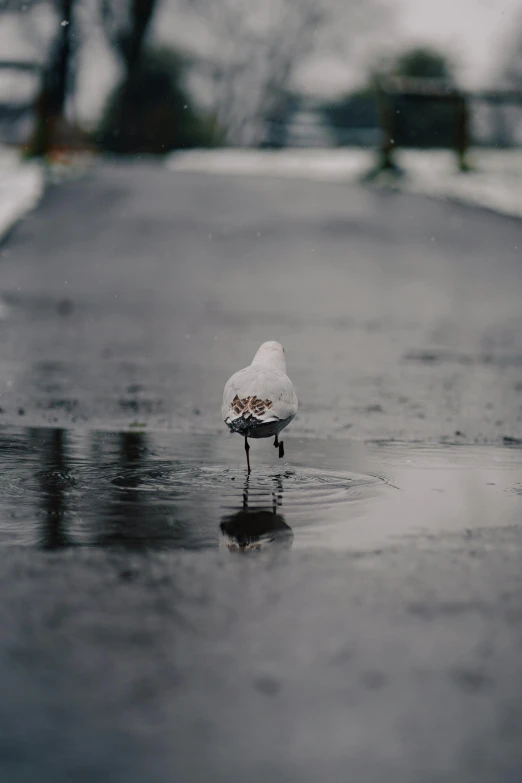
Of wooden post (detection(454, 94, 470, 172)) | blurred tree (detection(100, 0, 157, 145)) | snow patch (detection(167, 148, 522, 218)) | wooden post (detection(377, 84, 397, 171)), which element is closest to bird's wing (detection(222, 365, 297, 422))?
snow patch (detection(167, 148, 522, 218))

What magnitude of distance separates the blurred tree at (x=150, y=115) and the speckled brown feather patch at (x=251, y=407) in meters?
31.9

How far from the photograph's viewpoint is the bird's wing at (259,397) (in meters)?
6.73

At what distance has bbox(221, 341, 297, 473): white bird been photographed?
6723 mm

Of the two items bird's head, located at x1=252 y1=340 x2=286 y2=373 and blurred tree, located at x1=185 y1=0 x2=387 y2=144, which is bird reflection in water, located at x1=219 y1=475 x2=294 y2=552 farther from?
blurred tree, located at x1=185 y1=0 x2=387 y2=144

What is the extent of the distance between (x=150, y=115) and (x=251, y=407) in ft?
109

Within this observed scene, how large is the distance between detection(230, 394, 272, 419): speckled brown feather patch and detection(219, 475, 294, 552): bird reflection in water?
57 centimetres

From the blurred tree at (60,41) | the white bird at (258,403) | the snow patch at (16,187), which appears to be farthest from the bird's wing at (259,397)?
the blurred tree at (60,41)

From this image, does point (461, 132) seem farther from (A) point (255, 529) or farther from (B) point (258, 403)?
(A) point (255, 529)

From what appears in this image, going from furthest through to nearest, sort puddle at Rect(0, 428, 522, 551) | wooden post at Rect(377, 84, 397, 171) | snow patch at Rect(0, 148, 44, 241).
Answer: wooden post at Rect(377, 84, 397, 171) → snow patch at Rect(0, 148, 44, 241) → puddle at Rect(0, 428, 522, 551)

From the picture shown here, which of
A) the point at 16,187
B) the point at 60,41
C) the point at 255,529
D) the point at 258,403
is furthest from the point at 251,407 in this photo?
the point at 60,41

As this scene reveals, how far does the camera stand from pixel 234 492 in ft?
21.1

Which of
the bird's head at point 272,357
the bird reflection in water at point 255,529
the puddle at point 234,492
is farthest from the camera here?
the bird's head at point 272,357

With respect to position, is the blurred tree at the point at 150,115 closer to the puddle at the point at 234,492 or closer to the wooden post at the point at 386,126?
the wooden post at the point at 386,126

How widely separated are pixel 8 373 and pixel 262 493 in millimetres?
4366
